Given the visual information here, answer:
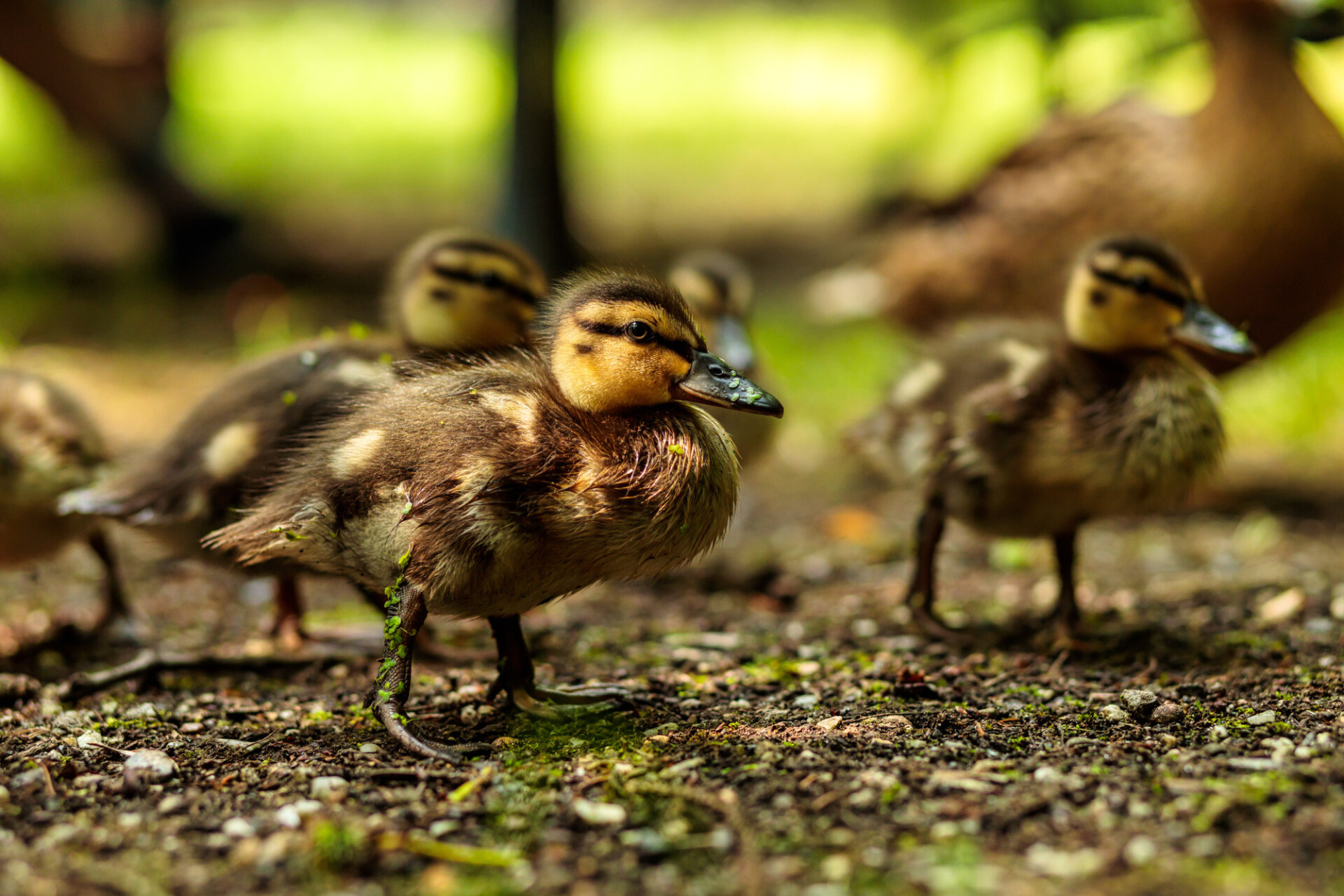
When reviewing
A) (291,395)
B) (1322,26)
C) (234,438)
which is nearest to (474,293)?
(291,395)

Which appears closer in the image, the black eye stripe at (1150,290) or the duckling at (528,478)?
the duckling at (528,478)

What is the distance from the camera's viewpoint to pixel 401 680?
2918 mm

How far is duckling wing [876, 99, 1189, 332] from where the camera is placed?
5.45 metres

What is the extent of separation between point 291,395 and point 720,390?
1.28 meters

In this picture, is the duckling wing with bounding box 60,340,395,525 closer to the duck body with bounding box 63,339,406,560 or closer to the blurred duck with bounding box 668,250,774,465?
the duck body with bounding box 63,339,406,560

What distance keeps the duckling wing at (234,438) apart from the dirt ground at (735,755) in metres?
0.52

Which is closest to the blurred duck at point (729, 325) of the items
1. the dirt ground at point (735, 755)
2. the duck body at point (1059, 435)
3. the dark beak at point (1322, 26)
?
the dirt ground at point (735, 755)

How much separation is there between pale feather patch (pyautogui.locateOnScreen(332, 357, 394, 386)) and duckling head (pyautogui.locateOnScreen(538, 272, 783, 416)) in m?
0.61

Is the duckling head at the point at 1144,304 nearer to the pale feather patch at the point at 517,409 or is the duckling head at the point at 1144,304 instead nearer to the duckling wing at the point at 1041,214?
the duckling wing at the point at 1041,214

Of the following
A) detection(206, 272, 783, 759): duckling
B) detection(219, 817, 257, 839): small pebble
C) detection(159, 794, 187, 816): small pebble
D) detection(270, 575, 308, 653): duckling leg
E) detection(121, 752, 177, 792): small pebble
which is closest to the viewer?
detection(219, 817, 257, 839): small pebble

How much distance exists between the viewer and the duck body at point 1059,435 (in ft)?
11.7

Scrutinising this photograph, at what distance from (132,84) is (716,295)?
6022mm

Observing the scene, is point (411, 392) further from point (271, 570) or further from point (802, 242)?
point (802, 242)

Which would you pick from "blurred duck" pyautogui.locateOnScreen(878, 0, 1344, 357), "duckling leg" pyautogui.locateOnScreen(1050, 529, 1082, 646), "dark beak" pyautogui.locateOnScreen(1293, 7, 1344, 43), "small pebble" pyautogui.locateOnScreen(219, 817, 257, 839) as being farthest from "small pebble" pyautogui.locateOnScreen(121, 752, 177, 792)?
"dark beak" pyautogui.locateOnScreen(1293, 7, 1344, 43)
